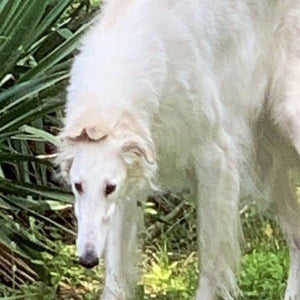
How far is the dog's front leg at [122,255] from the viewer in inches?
240

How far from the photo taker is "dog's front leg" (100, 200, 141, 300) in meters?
6.09

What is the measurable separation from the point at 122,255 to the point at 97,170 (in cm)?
102

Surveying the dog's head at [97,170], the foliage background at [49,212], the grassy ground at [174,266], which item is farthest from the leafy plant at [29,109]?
the dog's head at [97,170]

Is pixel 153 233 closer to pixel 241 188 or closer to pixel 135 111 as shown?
pixel 241 188

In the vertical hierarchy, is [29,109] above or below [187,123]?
above

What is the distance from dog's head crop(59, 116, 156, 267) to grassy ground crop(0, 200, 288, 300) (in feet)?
3.73

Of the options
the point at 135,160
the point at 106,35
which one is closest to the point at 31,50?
the point at 106,35

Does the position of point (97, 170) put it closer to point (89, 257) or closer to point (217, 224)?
point (89, 257)

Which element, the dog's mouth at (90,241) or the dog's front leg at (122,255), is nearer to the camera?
the dog's mouth at (90,241)

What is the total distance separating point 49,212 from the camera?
25.4ft

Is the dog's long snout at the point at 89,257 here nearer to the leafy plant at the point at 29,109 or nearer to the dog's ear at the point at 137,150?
the dog's ear at the point at 137,150

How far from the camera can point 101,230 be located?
17.3 ft

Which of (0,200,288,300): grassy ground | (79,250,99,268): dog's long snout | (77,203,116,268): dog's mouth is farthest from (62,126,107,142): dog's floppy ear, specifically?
(0,200,288,300): grassy ground

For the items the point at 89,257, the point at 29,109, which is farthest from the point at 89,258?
the point at 29,109
